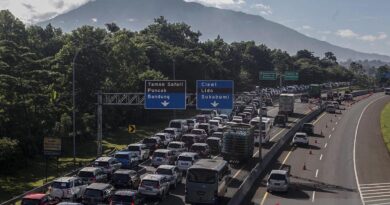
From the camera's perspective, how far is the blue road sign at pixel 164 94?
4988 centimetres

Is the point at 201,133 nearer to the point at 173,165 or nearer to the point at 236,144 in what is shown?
the point at 236,144

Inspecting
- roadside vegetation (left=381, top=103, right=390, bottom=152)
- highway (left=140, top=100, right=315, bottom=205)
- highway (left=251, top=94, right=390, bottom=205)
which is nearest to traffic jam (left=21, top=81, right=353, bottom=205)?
highway (left=140, top=100, right=315, bottom=205)

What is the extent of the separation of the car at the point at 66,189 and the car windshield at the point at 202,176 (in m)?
7.05

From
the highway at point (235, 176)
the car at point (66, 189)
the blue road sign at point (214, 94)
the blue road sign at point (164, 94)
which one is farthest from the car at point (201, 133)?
the car at point (66, 189)

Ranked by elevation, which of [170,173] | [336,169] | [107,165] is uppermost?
[107,165]

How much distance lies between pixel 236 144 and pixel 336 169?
9867mm

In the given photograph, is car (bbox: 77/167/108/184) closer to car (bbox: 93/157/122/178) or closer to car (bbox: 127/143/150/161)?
car (bbox: 93/157/122/178)

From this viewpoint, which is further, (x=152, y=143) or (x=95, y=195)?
(x=152, y=143)

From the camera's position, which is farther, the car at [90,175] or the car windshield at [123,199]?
the car at [90,175]

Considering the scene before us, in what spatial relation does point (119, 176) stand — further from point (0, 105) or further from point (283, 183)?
point (0, 105)

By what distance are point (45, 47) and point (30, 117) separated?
111ft

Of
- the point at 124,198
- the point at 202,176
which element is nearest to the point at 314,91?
the point at 202,176

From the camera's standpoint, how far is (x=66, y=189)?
1270 inches

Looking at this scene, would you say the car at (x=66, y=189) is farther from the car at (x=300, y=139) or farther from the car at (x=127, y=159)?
the car at (x=300, y=139)
